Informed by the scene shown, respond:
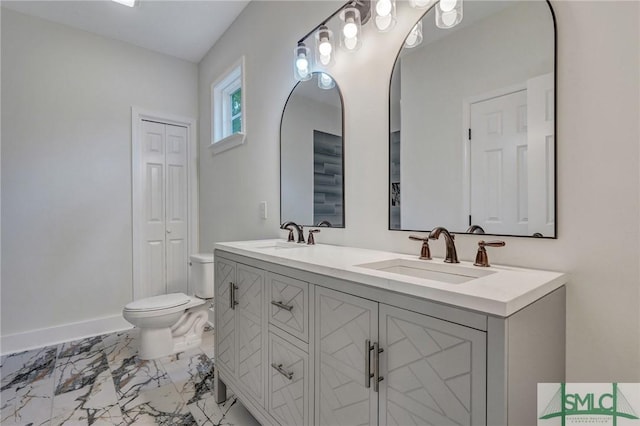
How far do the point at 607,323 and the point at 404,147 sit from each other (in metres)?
0.89

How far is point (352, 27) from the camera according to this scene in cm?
144

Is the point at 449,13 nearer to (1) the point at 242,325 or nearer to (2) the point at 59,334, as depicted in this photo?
(1) the point at 242,325

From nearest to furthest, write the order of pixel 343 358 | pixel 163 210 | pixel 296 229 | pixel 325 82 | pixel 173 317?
pixel 343 358
pixel 325 82
pixel 296 229
pixel 173 317
pixel 163 210

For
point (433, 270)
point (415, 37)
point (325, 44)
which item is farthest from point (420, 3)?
point (433, 270)

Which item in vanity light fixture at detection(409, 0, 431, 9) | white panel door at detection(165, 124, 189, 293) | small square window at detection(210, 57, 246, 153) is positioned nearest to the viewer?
vanity light fixture at detection(409, 0, 431, 9)

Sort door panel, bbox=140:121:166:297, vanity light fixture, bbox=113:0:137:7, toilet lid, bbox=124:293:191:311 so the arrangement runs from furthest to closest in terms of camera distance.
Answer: door panel, bbox=140:121:166:297 < vanity light fixture, bbox=113:0:137:7 < toilet lid, bbox=124:293:191:311

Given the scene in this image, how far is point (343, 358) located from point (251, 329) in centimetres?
60

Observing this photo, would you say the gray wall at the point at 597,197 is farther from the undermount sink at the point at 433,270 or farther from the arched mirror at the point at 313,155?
the arched mirror at the point at 313,155

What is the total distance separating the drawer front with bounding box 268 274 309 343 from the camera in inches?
43.1

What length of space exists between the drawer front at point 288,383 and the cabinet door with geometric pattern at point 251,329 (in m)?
0.07

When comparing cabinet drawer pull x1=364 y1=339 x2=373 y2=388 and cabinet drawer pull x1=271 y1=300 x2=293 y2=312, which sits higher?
cabinet drawer pull x1=271 y1=300 x2=293 y2=312

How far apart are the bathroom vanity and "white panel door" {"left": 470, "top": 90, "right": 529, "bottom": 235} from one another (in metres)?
0.18

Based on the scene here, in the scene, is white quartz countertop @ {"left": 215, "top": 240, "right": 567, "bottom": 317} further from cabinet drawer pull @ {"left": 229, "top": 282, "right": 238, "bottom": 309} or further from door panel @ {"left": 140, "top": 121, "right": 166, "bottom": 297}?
door panel @ {"left": 140, "top": 121, "right": 166, "bottom": 297}

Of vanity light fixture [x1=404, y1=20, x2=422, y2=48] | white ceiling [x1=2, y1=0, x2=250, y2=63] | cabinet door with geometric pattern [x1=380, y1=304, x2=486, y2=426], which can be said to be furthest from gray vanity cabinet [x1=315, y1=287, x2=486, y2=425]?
white ceiling [x1=2, y1=0, x2=250, y2=63]
